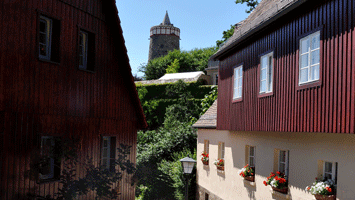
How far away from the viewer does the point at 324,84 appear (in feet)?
27.9

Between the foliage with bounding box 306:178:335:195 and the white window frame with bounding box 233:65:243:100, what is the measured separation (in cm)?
514

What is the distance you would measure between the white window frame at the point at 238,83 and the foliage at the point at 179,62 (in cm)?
4473

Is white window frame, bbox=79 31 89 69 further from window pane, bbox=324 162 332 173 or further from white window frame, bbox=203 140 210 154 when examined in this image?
white window frame, bbox=203 140 210 154

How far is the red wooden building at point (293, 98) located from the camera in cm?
812

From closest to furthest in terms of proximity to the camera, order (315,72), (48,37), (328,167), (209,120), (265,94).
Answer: (315,72)
(328,167)
(48,37)
(265,94)
(209,120)

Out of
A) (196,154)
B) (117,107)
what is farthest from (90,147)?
(196,154)

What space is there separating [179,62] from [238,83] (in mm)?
47351

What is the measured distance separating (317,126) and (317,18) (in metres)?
2.39

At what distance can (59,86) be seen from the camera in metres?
9.45

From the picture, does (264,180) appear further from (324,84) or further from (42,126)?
(42,126)

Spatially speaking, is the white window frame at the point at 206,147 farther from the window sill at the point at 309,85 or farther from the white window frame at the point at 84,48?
the window sill at the point at 309,85

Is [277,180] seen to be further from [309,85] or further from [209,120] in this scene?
[209,120]

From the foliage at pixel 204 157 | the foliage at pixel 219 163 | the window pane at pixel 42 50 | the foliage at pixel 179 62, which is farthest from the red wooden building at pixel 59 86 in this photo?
the foliage at pixel 179 62

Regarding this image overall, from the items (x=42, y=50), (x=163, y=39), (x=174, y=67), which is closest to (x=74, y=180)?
(x=42, y=50)
